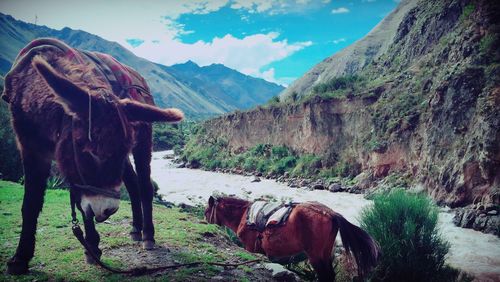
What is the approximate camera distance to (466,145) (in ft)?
41.7

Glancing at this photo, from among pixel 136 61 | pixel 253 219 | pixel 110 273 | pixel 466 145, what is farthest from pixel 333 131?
pixel 110 273

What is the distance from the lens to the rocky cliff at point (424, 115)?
39.5 ft

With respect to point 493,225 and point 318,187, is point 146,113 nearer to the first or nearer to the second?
point 493,225

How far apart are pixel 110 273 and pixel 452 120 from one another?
546 inches

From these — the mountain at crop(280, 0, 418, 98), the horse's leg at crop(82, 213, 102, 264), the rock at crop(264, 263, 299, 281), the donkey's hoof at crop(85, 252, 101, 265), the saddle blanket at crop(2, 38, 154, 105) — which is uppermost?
the mountain at crop(280, 0, 418, 98)

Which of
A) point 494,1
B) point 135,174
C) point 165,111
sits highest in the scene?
point 494,1

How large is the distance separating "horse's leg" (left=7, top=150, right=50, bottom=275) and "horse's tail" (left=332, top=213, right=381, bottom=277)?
3.60 meters

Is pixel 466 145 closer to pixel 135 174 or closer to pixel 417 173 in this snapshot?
pixel 417 173

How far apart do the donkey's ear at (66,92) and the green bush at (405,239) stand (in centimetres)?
494

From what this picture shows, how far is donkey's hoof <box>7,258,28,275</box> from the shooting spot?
3.82 metres

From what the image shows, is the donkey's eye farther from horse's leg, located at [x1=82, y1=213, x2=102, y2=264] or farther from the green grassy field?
the green grassy field

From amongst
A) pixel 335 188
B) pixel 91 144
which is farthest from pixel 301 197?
pixel 91 144

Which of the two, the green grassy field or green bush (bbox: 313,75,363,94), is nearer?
the green grassy field

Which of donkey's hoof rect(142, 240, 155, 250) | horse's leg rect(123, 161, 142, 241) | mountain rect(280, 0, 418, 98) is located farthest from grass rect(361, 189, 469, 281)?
mountain rect(280, 0, 418, 98)
